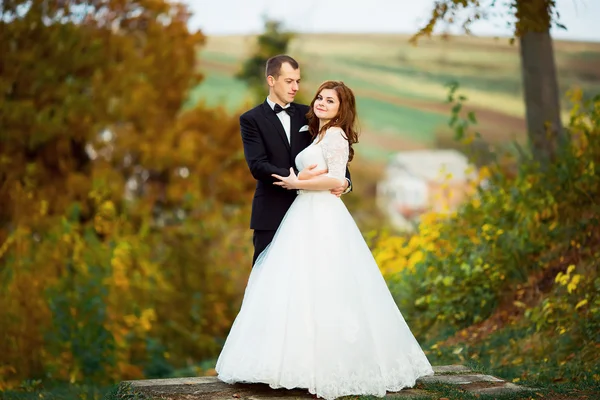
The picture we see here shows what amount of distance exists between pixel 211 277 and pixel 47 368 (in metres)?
3.51

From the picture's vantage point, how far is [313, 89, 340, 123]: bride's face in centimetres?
505

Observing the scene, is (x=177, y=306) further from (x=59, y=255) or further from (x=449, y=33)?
(x=449, y=33)

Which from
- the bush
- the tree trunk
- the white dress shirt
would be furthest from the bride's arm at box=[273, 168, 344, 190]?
the tree trunk

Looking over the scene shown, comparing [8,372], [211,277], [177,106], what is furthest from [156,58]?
[8,372]

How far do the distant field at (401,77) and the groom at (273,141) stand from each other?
932 inches

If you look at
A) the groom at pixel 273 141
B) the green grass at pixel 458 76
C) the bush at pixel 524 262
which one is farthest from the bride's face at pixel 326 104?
the green grass at pixel 458 76

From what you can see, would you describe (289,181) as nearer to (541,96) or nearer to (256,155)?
(256,155)

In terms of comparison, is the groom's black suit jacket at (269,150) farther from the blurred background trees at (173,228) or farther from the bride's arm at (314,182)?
the blurred background trees at (173,228)

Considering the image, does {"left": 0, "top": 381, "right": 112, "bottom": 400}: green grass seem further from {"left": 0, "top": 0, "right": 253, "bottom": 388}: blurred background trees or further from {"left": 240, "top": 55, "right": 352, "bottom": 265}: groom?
{"left": 240, "top": 55, "right": 352, "bottom": 265}: groom

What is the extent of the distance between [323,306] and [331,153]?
2.96ft

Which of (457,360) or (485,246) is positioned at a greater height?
(485,246)

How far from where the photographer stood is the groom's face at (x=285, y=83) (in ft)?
16.8

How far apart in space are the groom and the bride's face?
233 mm

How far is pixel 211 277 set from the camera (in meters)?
11.9
